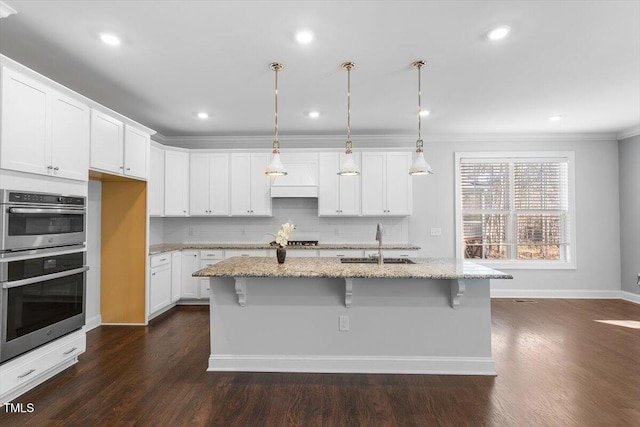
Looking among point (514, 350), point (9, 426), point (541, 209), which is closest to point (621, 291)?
point (541, 209)

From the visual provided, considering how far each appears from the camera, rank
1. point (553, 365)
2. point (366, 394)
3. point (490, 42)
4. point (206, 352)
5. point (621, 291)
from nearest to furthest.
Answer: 1. point (366, 394)
2. point (490, 42)
3. point (553, 365)
4. point (206, 352)
5. point (621, 291)

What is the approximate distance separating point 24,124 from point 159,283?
2.64 m

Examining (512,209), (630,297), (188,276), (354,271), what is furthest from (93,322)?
(630,297)

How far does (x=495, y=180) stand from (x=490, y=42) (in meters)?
3.64

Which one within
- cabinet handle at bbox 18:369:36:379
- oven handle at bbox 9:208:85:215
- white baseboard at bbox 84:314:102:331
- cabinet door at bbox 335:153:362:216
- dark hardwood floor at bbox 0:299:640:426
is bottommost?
dark hardwood floor at bbox 0:299:640:426

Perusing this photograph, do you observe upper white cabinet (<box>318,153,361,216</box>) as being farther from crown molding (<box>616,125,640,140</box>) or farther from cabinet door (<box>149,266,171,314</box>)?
crown molding (<box>616,125,640,140</box>)

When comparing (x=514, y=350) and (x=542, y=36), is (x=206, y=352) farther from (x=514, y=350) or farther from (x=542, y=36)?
(x=542, y=36)

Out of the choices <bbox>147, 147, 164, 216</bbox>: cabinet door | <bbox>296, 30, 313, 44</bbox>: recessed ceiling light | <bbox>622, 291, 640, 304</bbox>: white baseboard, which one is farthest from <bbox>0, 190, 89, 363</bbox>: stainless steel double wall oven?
<bbox>622, 291, 640, 304</bbox>: white baseboard

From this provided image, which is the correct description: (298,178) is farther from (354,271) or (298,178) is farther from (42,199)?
(42,199)

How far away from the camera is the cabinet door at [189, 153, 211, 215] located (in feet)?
18.0

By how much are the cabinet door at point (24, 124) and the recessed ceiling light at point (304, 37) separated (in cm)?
204

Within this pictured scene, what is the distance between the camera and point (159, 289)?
458 centimetres

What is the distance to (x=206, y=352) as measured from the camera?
3.38m

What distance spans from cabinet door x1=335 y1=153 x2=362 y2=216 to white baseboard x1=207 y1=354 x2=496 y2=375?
110 inches
